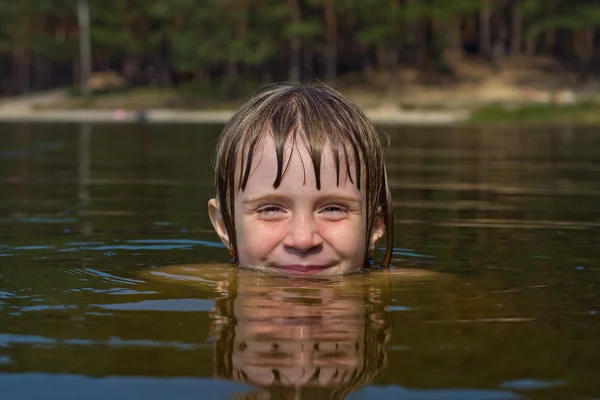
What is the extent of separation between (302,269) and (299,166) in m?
0.40

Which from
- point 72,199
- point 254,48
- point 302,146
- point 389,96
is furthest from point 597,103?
point 302,146

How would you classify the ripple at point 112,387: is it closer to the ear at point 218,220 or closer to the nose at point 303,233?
the nose at point 303,233

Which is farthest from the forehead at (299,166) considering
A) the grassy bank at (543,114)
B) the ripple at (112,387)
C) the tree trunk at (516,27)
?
the tree trunk at (516,27)

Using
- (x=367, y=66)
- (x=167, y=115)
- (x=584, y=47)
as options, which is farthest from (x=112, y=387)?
(x=584, y=47)

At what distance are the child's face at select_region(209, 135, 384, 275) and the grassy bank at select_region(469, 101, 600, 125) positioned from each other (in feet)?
121

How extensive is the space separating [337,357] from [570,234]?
3.92 meters

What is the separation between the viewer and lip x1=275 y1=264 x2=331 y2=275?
174 inches

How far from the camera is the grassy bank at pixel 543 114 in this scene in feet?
137

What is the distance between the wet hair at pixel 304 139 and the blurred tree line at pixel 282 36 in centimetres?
5236

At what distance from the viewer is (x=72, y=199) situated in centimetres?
904

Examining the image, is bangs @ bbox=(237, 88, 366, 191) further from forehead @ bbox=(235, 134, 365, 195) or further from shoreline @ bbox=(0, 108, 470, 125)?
shoreline @ bbox=(0, 108, 470, 125)

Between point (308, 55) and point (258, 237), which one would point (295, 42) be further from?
point (258, 237)

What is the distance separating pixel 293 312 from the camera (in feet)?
12.3

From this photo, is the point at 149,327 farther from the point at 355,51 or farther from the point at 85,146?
the point at 355,51
